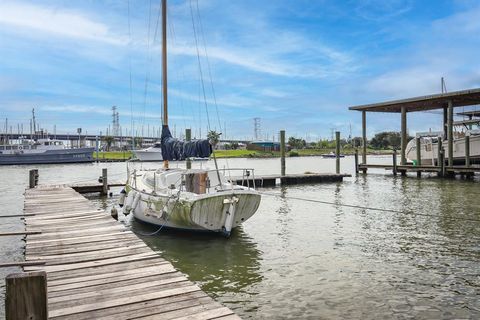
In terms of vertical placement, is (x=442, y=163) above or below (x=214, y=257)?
above

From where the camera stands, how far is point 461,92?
29.5 metres

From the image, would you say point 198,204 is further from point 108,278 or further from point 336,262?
point 108,278

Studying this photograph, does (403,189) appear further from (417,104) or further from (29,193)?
(29,193)

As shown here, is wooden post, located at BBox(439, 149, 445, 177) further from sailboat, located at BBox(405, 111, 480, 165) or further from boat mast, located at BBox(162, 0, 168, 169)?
boat mast, located at BBox(162, 0, 168, 169)

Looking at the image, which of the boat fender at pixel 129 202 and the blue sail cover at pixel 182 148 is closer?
the blue sail cover at pixel 182 148

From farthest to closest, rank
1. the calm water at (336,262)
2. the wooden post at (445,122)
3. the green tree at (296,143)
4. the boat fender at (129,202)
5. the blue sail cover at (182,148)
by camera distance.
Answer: the green tree at (296,143) → the wooden post at (445,122) → the boat fender at (129,202) → the blue sail cover at (182,148) → the calm water at (336,262)

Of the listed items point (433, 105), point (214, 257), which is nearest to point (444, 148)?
point (433, 105)

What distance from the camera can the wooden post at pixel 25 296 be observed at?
3379 millimetres

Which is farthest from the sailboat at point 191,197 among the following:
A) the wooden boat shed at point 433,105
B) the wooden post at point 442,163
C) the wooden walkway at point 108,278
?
the wooden post at point 442,163

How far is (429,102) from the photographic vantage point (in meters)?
34.2

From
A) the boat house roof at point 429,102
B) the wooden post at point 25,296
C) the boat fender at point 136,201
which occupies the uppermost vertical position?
the boat house roof at point 429,102

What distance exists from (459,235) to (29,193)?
17228 millimetres

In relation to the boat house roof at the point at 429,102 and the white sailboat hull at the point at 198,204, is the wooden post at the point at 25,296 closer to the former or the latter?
the white sailboat hull at the point at 198,204

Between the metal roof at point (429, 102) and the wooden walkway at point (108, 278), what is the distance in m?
28.0
